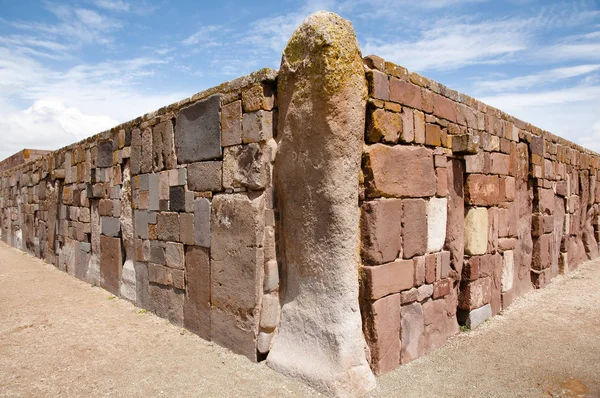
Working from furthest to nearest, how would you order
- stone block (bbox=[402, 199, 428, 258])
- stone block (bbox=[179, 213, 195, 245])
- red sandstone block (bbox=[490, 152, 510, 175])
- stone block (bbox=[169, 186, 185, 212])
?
1. red sandstone block (bbox=[490, 152, 510, 175])
2. stone block (bbox=[169, 186, 185, 212])
3. stone block (bbox=[179, 213, 195, 245])
4. stone block (bbox=[402, 199, 428, 258])

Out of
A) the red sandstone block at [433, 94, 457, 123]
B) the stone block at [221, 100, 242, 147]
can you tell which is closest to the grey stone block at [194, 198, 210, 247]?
the stone block at [221, 100, 242, 147]

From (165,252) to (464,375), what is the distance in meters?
3.32

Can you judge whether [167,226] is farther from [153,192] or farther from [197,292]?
[197,292]

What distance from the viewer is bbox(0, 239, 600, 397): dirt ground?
3.37 metres

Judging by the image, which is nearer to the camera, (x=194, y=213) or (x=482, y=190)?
(x=194, y=213)

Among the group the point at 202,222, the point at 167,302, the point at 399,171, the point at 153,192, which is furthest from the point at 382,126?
the point at 167,302

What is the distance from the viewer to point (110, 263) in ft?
20.8

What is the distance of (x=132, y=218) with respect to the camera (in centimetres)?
578

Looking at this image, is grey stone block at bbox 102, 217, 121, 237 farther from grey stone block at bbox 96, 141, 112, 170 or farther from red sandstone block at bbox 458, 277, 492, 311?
red sandstone block at bbox 458, 277, 492, 311

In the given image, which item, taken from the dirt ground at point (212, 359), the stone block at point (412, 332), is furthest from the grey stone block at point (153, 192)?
the stone block at point (412, 332)

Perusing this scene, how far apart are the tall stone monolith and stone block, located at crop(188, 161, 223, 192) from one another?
87 cm

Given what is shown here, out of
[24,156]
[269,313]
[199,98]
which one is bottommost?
[269,313]

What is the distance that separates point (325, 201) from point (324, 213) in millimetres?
94

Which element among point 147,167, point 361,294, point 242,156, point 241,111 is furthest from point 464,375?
point 147,167
